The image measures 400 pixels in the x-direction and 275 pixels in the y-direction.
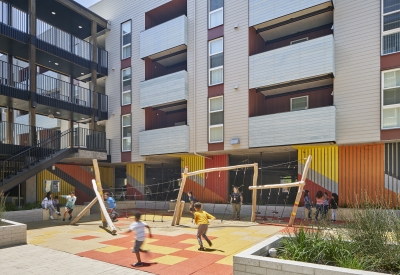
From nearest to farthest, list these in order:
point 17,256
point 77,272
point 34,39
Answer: point 77,272
point 17,256
point 34,39

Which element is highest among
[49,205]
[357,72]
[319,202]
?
[357,72]

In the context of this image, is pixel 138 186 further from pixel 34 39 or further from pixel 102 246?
pixel 102 246

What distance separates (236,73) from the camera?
1794 cm

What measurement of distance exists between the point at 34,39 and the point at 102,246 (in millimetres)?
14578

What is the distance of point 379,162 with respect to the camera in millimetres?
14359

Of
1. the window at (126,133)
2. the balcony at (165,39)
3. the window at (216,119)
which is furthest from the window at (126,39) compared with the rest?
the window at (216,119)

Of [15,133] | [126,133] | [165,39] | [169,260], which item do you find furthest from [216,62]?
[15,133]

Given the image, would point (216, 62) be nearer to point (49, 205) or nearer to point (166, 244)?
point (166, 244)

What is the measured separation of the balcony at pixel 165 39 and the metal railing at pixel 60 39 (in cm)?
459

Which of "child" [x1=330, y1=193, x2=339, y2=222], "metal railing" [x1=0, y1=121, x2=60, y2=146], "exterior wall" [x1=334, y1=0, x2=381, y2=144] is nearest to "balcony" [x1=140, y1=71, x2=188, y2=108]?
"metal railing" [x1=0, y1=121, x2=60, y2=146]

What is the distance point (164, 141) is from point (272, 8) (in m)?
10.2

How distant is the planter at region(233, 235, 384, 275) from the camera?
495cm

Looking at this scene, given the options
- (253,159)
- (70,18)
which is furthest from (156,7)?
(253,159)

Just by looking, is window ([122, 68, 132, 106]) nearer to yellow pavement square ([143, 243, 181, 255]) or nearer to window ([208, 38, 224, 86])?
window ([208, 38, 224, 86])
